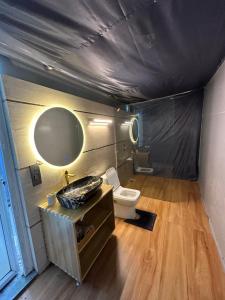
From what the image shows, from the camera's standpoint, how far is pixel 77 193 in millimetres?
1561

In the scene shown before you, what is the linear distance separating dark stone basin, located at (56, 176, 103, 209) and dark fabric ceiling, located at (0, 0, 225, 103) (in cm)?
126

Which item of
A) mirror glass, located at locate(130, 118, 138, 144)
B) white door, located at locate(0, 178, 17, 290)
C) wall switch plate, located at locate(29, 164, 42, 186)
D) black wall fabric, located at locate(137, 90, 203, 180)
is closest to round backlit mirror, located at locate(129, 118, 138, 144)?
mirror glass, located at locate(130, 118, 138, 144)

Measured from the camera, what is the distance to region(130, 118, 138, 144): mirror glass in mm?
3602

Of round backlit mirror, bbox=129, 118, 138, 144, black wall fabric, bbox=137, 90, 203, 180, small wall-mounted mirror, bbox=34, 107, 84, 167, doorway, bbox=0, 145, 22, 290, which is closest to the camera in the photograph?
doorway, bbox=0, 145, 22, 290

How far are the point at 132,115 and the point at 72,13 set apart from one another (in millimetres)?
3059

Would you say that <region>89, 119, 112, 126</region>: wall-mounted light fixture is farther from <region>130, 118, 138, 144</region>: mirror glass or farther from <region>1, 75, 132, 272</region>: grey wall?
<region>130, 118, 138, 144</region>: mirror glass

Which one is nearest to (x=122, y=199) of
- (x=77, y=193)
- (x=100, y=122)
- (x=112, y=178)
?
(x=112, y=178)

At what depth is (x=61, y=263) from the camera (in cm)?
142

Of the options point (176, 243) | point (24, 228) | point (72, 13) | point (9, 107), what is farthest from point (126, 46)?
point (176, 243)

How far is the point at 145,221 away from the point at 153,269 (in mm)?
735

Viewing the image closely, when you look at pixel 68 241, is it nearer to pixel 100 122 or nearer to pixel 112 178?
pixel 112 178

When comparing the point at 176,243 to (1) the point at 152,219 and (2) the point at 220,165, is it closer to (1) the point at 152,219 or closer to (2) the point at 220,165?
(1) the point at 152,219

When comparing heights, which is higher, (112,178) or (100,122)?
(100,122)

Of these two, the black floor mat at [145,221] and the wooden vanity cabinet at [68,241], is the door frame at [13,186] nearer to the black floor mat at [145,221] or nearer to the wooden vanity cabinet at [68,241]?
the wooden vanity cabinet at [68,241]
